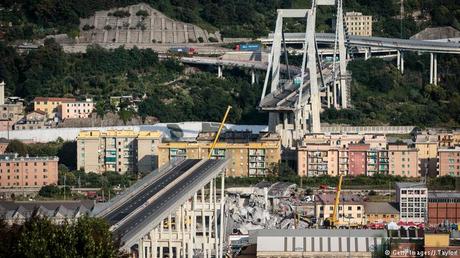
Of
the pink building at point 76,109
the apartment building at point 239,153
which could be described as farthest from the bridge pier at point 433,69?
the apartment building at point 239,153

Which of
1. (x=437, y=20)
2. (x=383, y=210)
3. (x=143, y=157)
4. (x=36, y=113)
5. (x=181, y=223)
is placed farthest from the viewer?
(x=437, y=20)

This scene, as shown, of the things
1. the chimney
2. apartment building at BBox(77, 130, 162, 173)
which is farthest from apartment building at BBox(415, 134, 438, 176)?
the chimney

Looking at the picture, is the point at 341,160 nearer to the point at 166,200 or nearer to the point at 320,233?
the point at 320,233

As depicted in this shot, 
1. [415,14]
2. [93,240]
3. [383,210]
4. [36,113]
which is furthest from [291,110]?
[93,240]

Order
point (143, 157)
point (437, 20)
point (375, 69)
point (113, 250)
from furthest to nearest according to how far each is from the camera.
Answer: point (437, 20)
point (375, 69)
point (143, 157)
point (113, 250)

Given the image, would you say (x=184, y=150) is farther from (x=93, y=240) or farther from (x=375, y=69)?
(x=93, y=240)

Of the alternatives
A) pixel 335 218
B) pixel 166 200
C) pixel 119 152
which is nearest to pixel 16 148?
pixel 119 152

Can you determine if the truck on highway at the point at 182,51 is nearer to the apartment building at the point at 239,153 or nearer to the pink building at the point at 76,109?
the pink building at the point at 76,109
